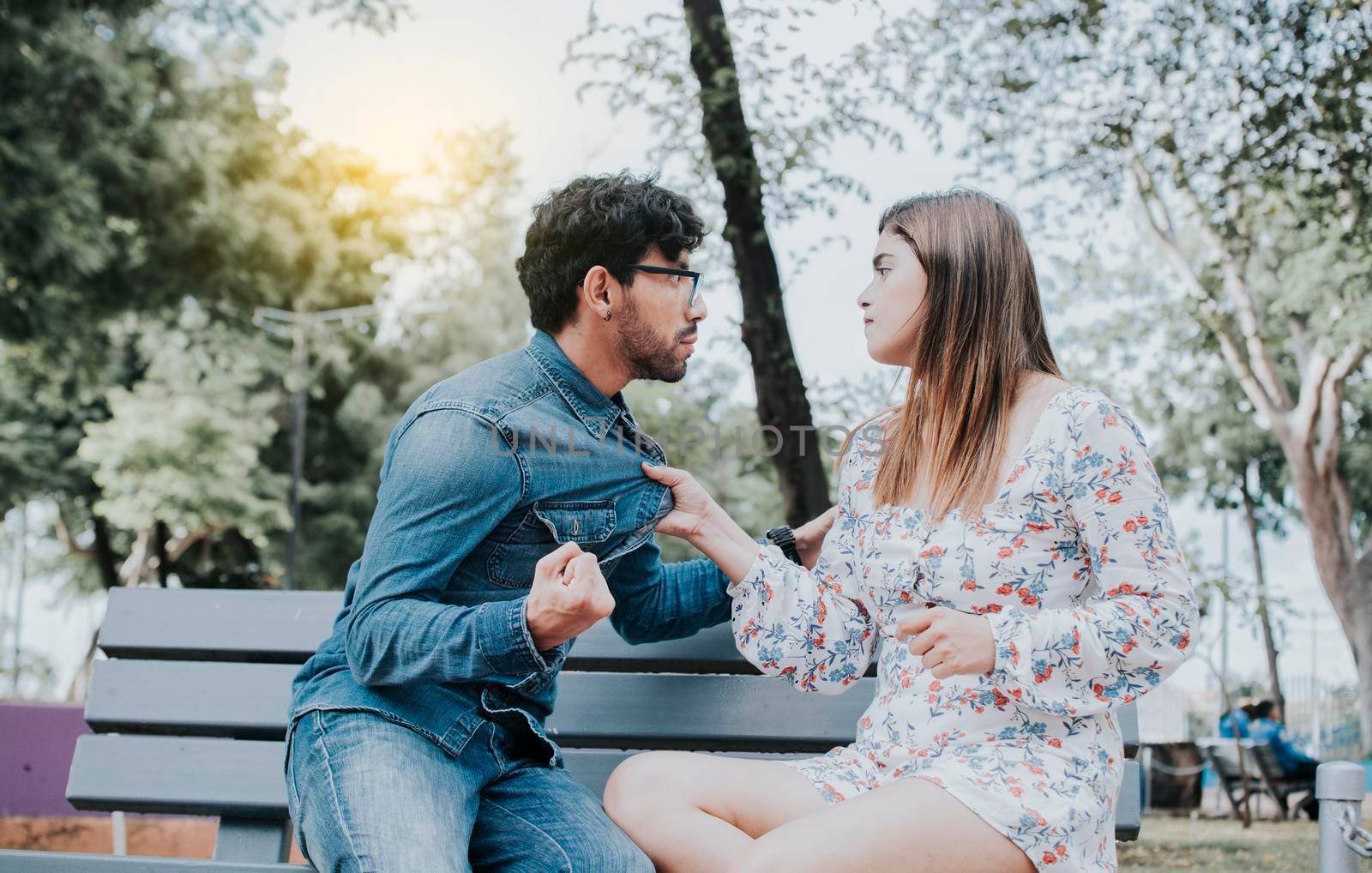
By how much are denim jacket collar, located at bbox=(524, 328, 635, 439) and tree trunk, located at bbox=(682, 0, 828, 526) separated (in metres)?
3.19

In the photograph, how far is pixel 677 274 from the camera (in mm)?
2637

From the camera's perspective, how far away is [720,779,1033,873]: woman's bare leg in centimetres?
190

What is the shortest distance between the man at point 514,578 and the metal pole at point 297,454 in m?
19.9

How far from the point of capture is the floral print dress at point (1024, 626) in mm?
1987

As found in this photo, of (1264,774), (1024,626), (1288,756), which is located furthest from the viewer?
(1288,756)

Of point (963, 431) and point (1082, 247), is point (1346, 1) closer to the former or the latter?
point (1082, 247)

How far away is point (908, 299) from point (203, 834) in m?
5.75

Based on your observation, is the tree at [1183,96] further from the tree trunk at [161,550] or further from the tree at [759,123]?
the tree trunk at [161,550]

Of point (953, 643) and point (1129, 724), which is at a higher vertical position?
A: point (953, 643)

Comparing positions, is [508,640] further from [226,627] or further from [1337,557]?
[1337,557]

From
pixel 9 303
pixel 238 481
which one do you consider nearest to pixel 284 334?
pixel 238 481

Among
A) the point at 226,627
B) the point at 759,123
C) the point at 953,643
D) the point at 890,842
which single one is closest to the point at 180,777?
the point at 226,627

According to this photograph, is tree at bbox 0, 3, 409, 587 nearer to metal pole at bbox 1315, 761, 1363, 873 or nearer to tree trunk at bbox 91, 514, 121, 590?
tree trunk at bbox 91, 514, 121, 590

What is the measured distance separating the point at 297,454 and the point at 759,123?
17.4m
